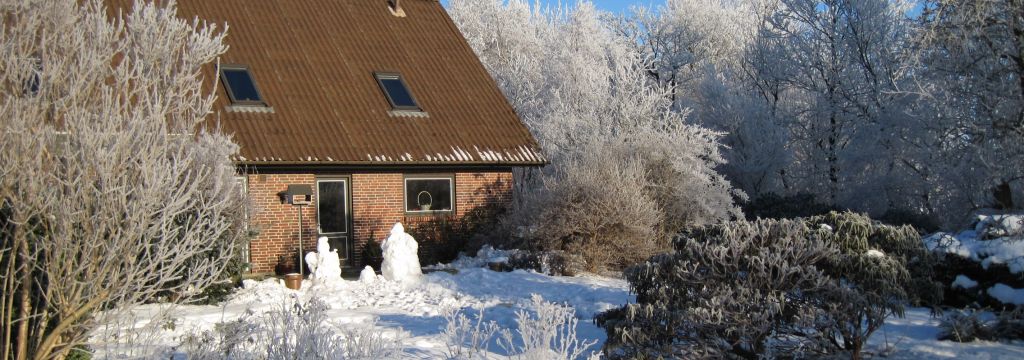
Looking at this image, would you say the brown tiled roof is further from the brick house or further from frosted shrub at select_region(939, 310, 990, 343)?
frosted shrub at select_region(939, 310, 990, 343)

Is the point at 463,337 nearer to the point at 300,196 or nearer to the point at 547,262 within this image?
the point at 547,262

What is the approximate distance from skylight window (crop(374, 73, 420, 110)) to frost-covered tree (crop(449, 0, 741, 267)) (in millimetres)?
2857

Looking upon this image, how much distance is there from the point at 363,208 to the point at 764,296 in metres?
9.79

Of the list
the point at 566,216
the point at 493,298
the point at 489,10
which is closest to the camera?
the point at 493,298

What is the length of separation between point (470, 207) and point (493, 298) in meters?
5.50

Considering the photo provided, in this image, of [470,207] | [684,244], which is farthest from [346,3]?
[684,244]

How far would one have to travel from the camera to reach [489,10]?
1358 inches

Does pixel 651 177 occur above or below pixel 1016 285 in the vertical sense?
above

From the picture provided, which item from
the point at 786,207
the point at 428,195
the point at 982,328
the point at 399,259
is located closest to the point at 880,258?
the point at 982,328

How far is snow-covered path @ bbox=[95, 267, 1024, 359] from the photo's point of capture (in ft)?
28.2

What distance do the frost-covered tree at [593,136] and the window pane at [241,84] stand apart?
202 inches

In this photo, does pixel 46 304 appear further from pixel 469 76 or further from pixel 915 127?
pixel 915 127

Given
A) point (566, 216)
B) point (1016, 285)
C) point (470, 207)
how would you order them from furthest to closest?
1. point (470, 207)
2. point (566, 216)
3. point (1016, 285)

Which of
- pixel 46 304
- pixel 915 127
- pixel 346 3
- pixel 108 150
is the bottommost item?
pixel 46 304
